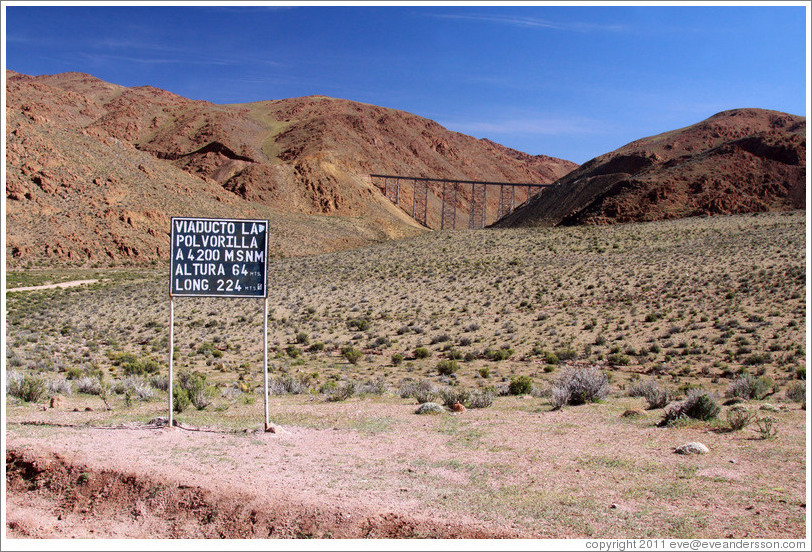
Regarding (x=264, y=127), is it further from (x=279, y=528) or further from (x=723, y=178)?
(x=279, y=528)

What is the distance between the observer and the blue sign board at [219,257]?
9617 mm

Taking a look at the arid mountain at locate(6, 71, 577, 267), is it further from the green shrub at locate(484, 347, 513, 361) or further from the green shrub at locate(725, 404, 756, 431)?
the green shrub at locate(725, 404, 756, 431)

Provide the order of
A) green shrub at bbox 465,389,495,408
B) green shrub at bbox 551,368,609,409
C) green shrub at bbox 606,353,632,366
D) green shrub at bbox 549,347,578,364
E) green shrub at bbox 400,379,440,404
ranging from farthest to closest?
green shrub at bbox 549,347,578,364
green shrub at bbox 606,353,632,366
green shrub at bbox 400,379,440,404
green shrub at bbox 465,389,495,408
green shrub at bbox 551,368,609,409

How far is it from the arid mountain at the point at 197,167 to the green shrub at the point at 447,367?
4837 cm

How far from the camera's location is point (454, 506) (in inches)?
249

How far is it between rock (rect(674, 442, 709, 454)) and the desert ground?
0.20m

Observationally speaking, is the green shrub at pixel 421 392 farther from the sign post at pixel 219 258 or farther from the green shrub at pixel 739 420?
the green shrub at pixel 739 420

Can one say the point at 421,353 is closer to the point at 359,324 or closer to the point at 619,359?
the point at 359,324

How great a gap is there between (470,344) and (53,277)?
39.3m

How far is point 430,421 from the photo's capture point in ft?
34.6

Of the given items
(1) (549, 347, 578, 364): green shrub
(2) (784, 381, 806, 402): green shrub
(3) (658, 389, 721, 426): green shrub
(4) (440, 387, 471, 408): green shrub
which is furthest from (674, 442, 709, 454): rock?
(1) (549, 347, 578, 364): green shrub

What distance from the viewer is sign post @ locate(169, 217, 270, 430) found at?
962cm

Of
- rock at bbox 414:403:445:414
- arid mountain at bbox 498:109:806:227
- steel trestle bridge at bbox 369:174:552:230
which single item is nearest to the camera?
rock at bbox 414:403:445:414

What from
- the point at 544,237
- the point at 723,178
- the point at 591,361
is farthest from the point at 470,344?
the point at 723,178
